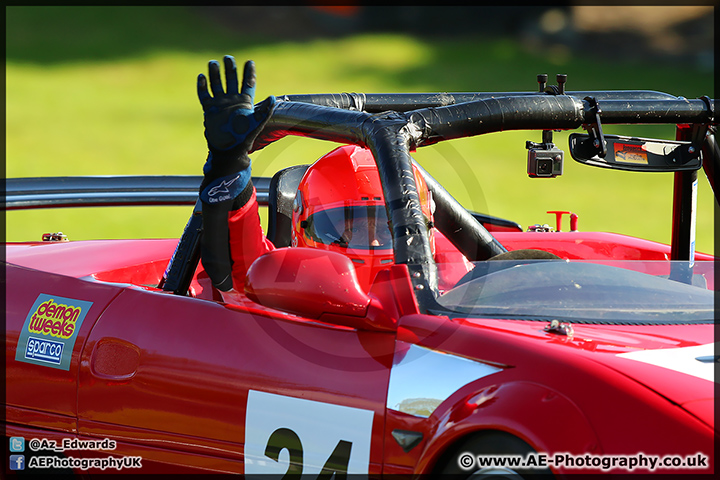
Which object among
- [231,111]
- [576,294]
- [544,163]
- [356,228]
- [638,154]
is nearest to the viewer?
[576,294]

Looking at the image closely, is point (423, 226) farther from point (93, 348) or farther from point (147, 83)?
point (147, 83)

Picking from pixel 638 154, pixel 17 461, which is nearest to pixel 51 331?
pixel 17 461

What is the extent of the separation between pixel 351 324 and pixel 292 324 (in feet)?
0.61

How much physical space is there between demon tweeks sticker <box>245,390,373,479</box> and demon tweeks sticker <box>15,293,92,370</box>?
686 millimetres

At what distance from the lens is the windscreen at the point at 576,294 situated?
2225mm

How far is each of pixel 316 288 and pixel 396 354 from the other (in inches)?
9.6

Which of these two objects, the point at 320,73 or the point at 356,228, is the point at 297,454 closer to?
the point at 356,228

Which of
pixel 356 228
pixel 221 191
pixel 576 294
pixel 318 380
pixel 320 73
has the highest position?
pixel 320 73

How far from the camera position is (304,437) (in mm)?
2178

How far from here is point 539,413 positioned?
1857mm

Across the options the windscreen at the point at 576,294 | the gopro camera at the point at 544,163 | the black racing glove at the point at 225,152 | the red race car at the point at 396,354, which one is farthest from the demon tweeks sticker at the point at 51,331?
the gopro camera at the point at 544,163

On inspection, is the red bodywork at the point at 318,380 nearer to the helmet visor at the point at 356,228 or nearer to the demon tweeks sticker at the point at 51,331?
the demon tweeks sticker at the point at 51,331

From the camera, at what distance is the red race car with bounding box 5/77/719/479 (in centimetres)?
186

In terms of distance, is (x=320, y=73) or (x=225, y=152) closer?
(x=225, y=152)
